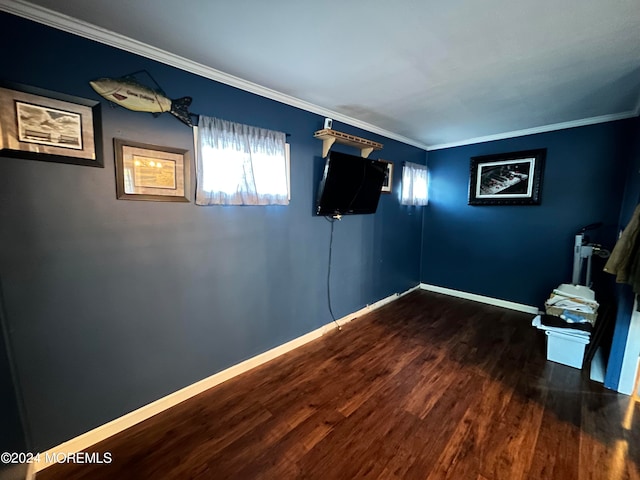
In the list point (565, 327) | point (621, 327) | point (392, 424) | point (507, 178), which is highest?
point (507, 178)

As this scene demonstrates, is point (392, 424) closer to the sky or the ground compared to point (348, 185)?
closer to the ground

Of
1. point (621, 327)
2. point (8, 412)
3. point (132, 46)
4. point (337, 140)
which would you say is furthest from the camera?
point (337, 140)

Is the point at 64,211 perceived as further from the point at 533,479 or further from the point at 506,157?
the point at 506,157

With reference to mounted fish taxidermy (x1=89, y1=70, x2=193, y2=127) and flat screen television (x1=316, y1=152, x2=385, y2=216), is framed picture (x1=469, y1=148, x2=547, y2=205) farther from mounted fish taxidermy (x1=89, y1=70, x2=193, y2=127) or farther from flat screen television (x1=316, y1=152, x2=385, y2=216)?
mounted fish taxidermy (x1=89, y1=70, x2=193, y2=127)

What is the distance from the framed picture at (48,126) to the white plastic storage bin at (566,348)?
148 inches

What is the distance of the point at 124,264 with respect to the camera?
1.61 meters

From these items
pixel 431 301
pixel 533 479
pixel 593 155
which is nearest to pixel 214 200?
pixel 533 479

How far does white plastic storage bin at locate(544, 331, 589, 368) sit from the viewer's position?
2.26 m

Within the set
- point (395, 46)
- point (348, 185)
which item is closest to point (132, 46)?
point (395, 46)

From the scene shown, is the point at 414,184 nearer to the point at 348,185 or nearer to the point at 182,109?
the point at 348,185

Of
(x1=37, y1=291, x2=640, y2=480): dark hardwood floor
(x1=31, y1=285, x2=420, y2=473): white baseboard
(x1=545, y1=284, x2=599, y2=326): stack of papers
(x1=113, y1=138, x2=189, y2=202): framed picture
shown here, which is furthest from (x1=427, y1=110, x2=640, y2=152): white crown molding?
(x1=113, y1=138, x2=189, y2=202): framed picture

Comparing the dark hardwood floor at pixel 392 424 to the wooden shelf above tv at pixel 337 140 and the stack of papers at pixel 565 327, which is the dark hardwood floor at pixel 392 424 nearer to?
the stack of papers at pixel 565 327

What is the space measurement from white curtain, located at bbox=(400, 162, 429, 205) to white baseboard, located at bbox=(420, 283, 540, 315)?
1437 mm

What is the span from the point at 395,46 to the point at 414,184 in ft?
8.24
